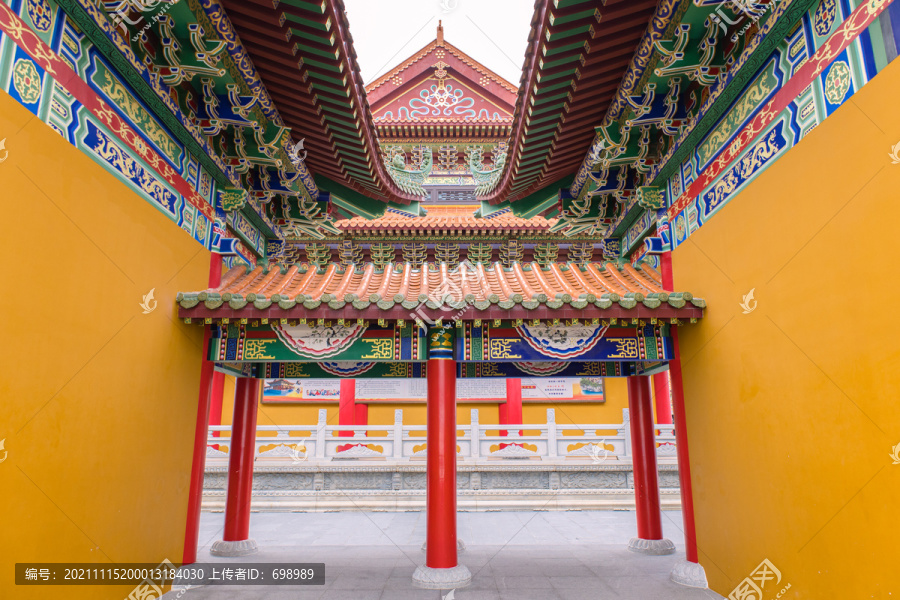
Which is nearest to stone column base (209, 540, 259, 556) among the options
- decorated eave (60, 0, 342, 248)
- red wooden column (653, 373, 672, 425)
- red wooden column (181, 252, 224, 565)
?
red wooden column (181, 252, 224, 565)

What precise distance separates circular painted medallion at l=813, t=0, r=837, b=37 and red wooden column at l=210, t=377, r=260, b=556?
24.3 feet

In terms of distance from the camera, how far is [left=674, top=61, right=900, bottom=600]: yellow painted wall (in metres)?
3.31

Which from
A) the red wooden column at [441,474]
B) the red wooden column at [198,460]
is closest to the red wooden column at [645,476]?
the red wooden column at [441,474]

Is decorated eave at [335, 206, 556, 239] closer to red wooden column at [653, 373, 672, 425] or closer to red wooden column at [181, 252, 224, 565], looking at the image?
red wooden column at [653, 373, 672, 425]

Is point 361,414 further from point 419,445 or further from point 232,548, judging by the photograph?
point 232,548

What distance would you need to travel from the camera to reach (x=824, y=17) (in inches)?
156

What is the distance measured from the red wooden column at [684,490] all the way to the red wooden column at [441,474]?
224cm

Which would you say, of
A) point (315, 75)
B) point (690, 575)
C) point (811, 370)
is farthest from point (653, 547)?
point (315, 75)

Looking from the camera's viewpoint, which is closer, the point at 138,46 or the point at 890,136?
the point at 890,136

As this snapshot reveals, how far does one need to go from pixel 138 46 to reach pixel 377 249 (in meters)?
7.45

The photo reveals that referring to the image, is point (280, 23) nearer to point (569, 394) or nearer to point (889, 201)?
point (889, 201)

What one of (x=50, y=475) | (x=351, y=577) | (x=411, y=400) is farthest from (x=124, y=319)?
(x=411, y=400)

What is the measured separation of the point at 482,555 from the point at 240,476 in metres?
3.50

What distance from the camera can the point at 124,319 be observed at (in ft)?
15.6
